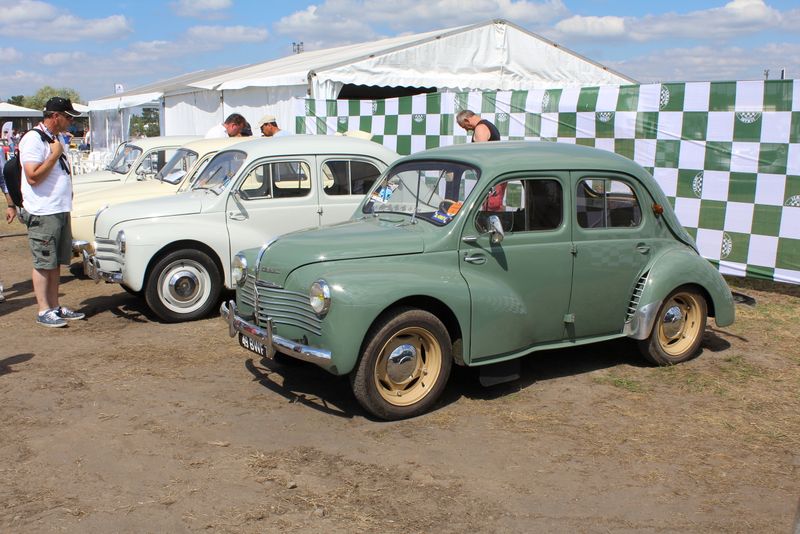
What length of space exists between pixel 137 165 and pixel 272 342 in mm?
6777

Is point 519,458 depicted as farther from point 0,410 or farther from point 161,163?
point 161,163

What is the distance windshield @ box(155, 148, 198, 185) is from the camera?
357 inches

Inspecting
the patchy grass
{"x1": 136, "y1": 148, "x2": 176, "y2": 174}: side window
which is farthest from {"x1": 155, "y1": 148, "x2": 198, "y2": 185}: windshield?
the patchy grass

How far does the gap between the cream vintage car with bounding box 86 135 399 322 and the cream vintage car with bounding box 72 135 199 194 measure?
289cm

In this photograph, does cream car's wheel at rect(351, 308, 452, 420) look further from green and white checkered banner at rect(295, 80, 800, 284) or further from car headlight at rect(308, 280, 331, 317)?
green and white checkered banner at rect(295, 80, 800, 284)

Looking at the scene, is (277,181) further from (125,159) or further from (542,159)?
(125,159)

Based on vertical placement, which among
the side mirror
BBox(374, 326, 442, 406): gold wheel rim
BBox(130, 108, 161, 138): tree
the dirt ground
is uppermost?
BBox(130, 108, 161, 138): tree

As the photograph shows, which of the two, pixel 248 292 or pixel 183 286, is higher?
pixel 248 292

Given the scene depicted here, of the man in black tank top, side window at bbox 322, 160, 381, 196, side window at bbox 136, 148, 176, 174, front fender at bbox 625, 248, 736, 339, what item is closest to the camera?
front fender at bbox 625, 248, 736, 339

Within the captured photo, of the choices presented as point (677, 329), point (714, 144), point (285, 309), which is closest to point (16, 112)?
point (714, 144)

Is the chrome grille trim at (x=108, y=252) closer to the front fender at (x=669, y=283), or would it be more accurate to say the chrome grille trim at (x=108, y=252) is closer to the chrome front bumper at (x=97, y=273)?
the chrome front bumper at (x=97, y=273)

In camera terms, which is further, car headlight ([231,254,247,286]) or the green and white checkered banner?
the green and white checkered banner

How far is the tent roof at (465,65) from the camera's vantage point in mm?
13625

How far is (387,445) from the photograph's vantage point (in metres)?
4.40
